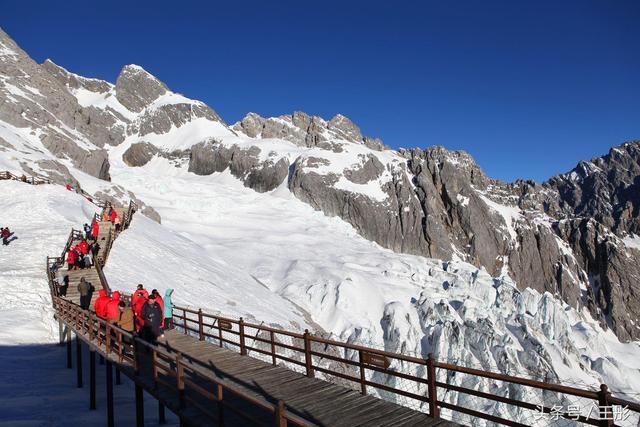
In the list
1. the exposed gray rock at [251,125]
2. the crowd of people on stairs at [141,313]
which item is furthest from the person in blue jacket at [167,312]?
the exposed gray rock at [251,125]

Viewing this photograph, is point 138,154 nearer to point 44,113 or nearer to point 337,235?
point 44,113

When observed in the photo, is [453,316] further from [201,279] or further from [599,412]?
[599,412]

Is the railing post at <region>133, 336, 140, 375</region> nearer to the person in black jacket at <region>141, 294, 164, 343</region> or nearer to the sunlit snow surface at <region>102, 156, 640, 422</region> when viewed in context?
the person in black jacket at <region>141, 294, 164, 343</region>

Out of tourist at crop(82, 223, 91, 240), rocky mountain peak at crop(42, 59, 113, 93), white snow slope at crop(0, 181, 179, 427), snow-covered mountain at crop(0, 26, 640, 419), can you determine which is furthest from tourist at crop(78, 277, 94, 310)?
rocky mountain peak at crop(42, 59, 113, 93)

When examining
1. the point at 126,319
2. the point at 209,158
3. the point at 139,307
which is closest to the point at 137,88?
the point at 209,158

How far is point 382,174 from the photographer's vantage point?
88.5 meters

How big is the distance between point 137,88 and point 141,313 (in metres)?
143

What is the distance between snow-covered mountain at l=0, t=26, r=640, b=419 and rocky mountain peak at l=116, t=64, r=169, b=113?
638 mm

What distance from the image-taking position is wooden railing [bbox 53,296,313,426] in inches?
227

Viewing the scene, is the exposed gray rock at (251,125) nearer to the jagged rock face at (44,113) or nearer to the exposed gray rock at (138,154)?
the exposed gray rock at (138,154)

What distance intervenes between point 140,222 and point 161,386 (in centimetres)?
3469

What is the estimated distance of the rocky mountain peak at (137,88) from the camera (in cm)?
13088

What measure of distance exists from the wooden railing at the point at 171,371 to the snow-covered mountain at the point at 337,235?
11.2 metres

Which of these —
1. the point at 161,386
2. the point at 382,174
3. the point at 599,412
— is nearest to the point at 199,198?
the point at 382,174
